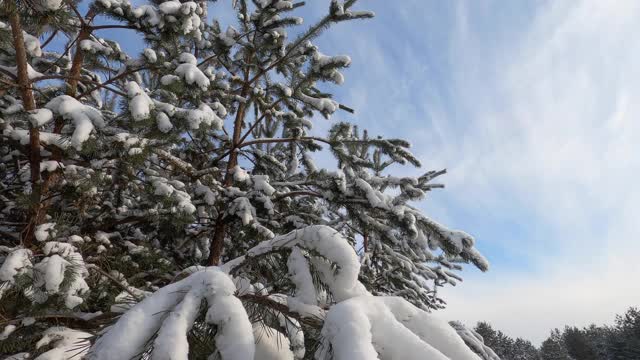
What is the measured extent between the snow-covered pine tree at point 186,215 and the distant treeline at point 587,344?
1717 inches

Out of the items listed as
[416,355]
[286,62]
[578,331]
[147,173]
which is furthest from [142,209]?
[578,331]

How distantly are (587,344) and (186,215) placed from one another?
70.9 metres

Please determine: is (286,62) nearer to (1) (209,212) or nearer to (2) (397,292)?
(1) (209,212)

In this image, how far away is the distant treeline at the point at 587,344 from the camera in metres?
45.6

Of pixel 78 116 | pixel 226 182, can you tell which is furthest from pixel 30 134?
pixel 226 182

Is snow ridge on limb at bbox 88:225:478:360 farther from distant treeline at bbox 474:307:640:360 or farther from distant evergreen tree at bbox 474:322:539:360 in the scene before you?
distant evergreen tree at bbox 474:322:539:360

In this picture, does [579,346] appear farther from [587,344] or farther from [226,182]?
[226,182]

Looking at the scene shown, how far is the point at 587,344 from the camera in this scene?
5675 cm

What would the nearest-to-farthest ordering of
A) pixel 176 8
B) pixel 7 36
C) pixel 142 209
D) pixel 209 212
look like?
pixel 7 36, pixel 176 8, pixel 142 209, pixel 209 212

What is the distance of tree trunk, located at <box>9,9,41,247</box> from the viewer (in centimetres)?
317

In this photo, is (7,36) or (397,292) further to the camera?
(397,292)

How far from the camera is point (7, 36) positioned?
3.26 meters

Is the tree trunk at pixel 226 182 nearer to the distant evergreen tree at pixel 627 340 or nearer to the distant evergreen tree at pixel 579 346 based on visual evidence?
the distant evergreen tree at pixel 627 340

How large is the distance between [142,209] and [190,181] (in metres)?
0.72
